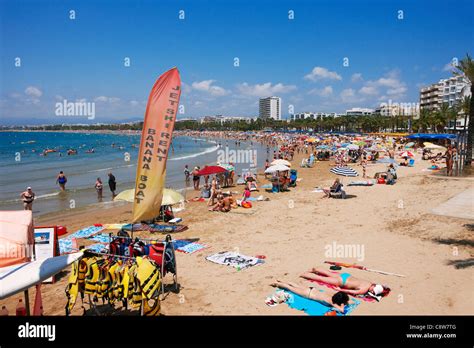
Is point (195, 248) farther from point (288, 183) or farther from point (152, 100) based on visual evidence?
point (288, 183)

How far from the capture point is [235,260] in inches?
320

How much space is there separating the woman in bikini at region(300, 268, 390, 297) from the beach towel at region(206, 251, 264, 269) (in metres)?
1.29

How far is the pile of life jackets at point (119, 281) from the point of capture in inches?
197

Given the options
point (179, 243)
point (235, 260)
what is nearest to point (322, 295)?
point (235, 260)

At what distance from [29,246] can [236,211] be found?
30.8 ft

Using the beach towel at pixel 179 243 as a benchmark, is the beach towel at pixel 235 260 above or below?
above

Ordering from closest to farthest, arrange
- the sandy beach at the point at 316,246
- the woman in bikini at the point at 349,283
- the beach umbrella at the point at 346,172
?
the sandy beach at the point at 316,246 → the woman in bikini at the point at 349,283 → the beach umbrella at the point at 346,172

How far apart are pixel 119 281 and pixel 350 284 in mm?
3915

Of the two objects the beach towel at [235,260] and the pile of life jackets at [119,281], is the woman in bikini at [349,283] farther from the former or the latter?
the pile of life jackets at [119,281]

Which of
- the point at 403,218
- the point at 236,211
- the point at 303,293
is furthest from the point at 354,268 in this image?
the point at 236,211

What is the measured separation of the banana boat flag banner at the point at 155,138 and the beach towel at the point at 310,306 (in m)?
3.20
